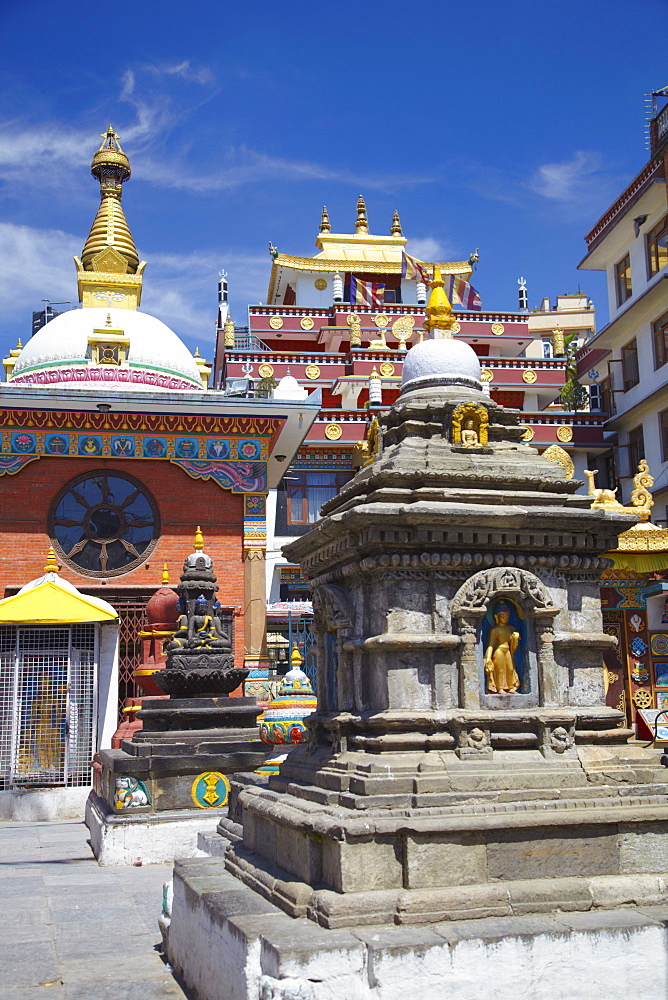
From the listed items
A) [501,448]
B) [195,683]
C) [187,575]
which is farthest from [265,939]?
[187,575]

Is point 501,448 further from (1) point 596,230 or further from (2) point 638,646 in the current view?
(1) point 596,230

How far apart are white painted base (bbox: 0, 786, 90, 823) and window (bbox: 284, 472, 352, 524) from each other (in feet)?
53.3

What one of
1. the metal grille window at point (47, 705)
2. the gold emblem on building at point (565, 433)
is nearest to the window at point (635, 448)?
the gold emblem on building at point (565, 433)

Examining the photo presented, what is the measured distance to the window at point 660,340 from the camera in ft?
100

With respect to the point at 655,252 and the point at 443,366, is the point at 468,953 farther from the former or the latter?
the point at 655,252

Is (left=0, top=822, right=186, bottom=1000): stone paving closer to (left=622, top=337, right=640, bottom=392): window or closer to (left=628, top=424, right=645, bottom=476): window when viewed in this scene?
(left=628, top=424, right=645, bottom=476): window

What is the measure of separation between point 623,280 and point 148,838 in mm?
27311

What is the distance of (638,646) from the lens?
19.2 m

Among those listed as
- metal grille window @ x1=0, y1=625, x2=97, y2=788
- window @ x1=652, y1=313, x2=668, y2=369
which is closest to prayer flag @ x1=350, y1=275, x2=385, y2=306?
window @ x1=652, y1=313, x2=668, y2=369

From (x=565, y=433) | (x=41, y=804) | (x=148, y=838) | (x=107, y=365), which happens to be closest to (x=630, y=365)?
(x=565, y=433)

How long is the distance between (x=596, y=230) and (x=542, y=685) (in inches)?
1158

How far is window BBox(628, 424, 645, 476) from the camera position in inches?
1297

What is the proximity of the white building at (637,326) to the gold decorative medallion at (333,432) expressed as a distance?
946cm

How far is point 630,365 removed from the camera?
3347 centimetres
